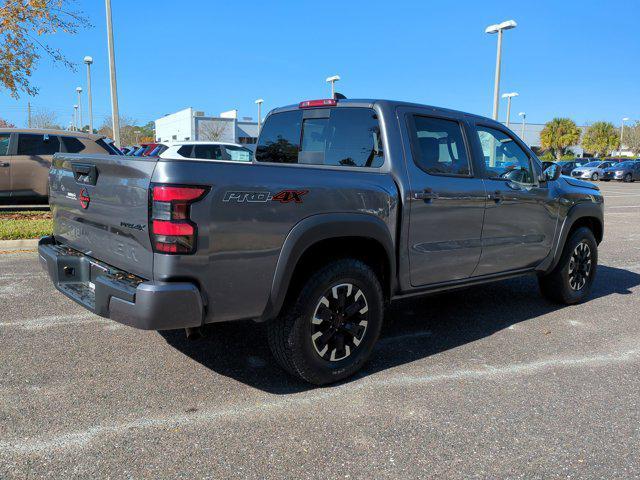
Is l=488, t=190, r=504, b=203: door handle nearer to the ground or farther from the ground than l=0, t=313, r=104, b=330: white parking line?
farther from the ground

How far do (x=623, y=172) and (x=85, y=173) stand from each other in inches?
1648

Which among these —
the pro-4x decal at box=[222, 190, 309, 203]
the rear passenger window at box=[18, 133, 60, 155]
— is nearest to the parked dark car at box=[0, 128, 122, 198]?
the rear passenger window at box=[18, 133, 60, 155]

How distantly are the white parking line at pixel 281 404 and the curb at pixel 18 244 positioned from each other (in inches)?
230

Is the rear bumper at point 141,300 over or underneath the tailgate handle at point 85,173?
underneath

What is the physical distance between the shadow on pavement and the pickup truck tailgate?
112 centimetres

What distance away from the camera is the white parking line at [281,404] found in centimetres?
279

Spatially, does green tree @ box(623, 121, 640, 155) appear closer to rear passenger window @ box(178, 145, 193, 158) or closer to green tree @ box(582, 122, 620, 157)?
green tree @ box(582, 122, 620, 157)

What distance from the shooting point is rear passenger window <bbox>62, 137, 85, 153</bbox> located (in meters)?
11.3

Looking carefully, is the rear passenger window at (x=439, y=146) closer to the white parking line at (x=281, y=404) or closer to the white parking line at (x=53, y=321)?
the white parking line at (x=281, y=404)

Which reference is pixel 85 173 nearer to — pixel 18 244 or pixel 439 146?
pixel 439 146

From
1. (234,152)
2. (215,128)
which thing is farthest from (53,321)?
(215,128)

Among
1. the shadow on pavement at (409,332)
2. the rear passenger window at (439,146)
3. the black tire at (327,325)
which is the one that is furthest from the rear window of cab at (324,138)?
the shadow on pavement at (409,332)

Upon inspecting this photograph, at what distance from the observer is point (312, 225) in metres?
3.27

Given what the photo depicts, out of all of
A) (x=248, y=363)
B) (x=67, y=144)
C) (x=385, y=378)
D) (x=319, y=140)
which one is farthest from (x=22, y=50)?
(x=385, y=378)
